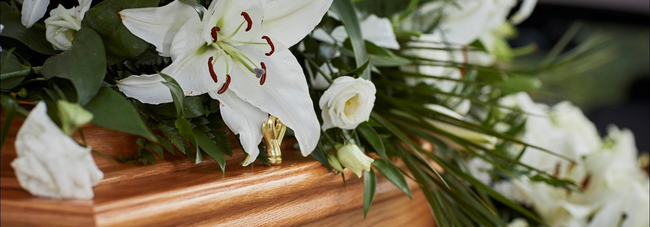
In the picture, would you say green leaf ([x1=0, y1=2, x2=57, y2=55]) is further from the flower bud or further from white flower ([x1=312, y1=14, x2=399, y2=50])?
white flower ([x1=312, y1=14, x2=399, y2=50])

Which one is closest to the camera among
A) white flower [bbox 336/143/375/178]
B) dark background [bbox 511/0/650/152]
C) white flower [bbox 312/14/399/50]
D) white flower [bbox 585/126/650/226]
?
white flower [bbox 336/143/375/178]

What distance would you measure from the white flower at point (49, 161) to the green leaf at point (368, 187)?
19 centimetres

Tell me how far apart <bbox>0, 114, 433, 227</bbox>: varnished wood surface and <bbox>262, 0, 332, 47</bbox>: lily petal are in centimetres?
8

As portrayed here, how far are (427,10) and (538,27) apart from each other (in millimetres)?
1098

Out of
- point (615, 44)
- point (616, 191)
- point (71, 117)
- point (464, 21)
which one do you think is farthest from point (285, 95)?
point (615, 44)

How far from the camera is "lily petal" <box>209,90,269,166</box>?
299 mm

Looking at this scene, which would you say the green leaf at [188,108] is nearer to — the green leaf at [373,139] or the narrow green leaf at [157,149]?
the narrow green leaf at [157,149]

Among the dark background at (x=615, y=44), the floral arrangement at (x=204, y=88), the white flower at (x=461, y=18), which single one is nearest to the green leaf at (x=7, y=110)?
the floral arrangement at (x=204, y=88)

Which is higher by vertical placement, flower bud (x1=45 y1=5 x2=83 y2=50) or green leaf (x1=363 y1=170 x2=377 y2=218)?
flower bud (x1=45 y1=5 x2=83 y2=50)

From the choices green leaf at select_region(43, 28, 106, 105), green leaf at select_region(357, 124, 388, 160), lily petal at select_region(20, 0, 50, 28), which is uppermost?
lily petal at select_region(20, 0, 50, 28)

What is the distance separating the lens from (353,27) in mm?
385

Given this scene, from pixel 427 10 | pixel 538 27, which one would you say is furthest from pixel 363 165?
pixel 538 27

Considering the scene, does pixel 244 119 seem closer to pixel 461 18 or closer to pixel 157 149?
pixel 157 149

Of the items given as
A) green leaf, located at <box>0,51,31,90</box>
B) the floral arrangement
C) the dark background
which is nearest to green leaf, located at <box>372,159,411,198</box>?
the floral arrangement
